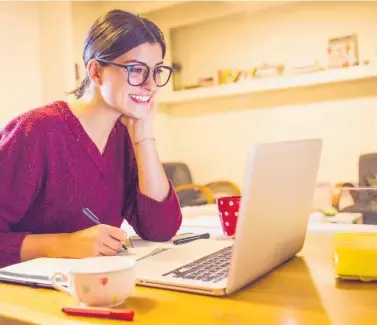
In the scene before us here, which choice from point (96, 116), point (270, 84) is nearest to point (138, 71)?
point (96, 116)

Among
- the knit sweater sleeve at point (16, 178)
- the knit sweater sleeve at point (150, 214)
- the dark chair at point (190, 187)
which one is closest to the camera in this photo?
the knit sweater sleeve at point (16, 178)

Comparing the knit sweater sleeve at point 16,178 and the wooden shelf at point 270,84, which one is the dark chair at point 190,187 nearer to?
the wooden shelf at point 270,84

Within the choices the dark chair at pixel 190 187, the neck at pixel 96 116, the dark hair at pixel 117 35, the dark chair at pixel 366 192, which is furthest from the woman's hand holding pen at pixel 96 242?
the dark chair at pixel 190 187

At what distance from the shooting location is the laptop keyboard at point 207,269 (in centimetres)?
73

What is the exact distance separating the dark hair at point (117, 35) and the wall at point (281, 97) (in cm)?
311

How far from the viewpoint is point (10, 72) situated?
3604 mm

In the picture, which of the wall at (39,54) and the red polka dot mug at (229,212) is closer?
the red polka dot mug at (229,212)

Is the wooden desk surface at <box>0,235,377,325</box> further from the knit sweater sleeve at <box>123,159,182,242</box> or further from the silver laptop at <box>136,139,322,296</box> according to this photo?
the knit sweater sleeve at <box>123,159,182,242</box>

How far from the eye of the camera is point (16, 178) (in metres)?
1.02

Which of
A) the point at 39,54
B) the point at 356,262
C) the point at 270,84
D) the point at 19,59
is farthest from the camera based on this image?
the point at 270,84

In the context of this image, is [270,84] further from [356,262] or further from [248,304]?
[248,304]

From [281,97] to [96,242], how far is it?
3.55 m

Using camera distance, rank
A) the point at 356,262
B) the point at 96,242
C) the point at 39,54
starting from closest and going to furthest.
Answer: the point at 356,262
the point at 96,242
the point at 39,54

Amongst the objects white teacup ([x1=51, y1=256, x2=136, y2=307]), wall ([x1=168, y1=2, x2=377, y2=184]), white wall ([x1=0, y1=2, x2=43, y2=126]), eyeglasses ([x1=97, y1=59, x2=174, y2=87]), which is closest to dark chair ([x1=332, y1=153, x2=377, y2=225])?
wall ([x1=168, y1=2, x2=377, y2=184])
